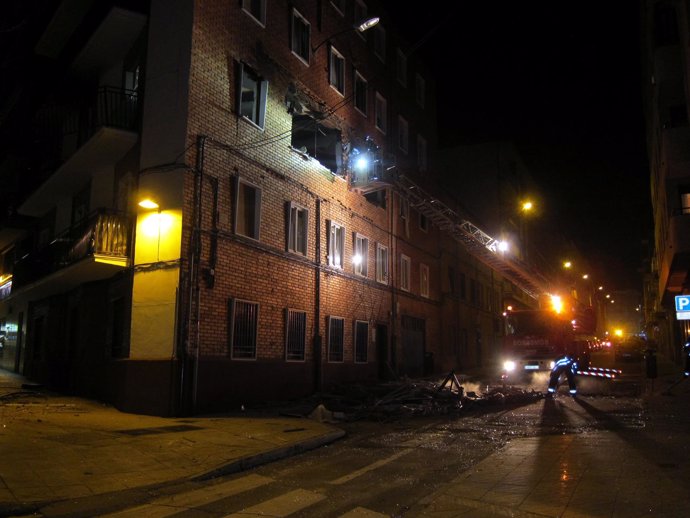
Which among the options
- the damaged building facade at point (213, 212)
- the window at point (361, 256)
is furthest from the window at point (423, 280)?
the window at point (361, 256)

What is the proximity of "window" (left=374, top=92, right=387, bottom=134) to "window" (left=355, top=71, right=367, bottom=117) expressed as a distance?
3.22 ft

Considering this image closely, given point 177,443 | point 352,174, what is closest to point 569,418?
point 177,443

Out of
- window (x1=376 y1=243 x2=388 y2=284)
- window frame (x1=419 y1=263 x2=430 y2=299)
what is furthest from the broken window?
window frame (x1=419 y1=263 x2=430 y2=299)

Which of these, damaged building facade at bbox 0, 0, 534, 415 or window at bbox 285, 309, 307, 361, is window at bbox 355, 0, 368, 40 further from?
window at bbox 285, 309, 307, 361

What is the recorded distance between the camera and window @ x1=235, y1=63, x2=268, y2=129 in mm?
15781

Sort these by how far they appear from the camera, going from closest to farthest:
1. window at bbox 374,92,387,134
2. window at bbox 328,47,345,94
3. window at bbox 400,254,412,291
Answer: window at bbox 328,47,345,94, window at bbox 374,92,387,134, window at bbox 400,254,412,291

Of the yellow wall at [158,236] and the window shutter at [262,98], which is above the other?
the window shutter at [262,98]

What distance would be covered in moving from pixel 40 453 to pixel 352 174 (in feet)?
47.6

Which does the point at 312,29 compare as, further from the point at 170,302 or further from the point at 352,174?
the point at 170,302

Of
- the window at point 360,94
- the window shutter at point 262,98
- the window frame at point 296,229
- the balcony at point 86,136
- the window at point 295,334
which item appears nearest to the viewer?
the balcony at point 86,136

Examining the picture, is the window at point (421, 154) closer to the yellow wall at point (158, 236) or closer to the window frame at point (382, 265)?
the window frame at point (382, 265)

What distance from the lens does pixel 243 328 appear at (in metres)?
14.6

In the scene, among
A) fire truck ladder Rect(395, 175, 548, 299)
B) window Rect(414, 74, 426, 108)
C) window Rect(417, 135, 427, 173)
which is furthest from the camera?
window Rect(414, 74, 426, 108)

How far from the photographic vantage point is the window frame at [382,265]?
894 inches
